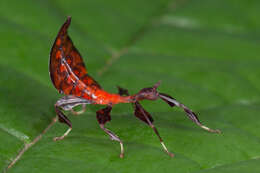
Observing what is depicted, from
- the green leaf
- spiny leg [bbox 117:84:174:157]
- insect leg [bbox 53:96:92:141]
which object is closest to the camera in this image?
the green leaf

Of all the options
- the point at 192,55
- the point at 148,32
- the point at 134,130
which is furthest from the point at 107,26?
the point at 134,130

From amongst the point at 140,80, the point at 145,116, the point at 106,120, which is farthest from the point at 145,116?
the point at 140,80

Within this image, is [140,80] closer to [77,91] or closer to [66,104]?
[77,91]

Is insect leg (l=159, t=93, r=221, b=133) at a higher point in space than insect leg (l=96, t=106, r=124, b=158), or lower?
lower

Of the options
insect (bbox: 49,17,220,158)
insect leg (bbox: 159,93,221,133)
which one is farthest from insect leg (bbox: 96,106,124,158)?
insect leg (bbox: 159,93,221,133)

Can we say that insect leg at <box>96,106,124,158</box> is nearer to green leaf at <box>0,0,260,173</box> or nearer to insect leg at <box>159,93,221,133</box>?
green leaf at <box>0,0,260,173</box>

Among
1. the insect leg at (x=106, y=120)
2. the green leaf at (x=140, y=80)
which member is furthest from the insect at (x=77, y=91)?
the green leaf at (x=140, y=80)

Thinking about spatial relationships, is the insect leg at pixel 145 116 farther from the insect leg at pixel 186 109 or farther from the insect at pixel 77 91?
the insect leg at pixel 186 109
